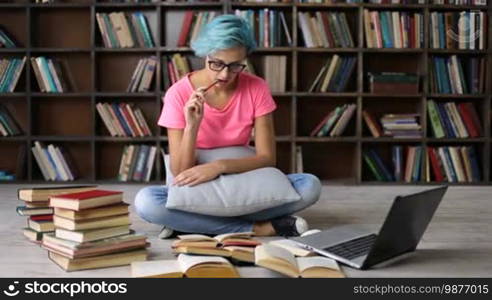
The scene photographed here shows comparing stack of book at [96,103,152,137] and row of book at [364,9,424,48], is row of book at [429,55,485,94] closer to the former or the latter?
row of book at [364,9,424,48]

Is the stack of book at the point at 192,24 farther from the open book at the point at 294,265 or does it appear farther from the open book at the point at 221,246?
the open book at the point at 294,265

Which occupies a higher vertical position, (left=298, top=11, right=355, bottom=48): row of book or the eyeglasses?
(left=298, top=11, right=355, bottom=48): row of book

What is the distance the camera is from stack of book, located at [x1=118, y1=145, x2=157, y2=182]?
189 inches

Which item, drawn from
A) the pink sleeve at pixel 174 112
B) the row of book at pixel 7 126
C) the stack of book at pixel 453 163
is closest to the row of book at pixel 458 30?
the stack of book at pixel 453 163

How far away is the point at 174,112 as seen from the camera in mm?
2809

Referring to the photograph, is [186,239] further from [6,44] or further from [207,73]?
[6,44]

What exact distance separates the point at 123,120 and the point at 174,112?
81.0 inches

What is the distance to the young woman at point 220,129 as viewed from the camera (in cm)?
269

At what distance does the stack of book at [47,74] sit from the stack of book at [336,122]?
1833mm

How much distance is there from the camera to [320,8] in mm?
4832

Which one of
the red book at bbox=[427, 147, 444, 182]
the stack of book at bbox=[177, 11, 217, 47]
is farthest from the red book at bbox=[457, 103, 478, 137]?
the stack of book at bbox=[177, 11, 217, 47]

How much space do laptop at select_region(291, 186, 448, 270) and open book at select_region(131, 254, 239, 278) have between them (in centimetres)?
38

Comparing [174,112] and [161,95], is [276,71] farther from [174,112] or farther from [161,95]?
[174,112]

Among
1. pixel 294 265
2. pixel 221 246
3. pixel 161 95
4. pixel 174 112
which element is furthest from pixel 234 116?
pixel 161 95
